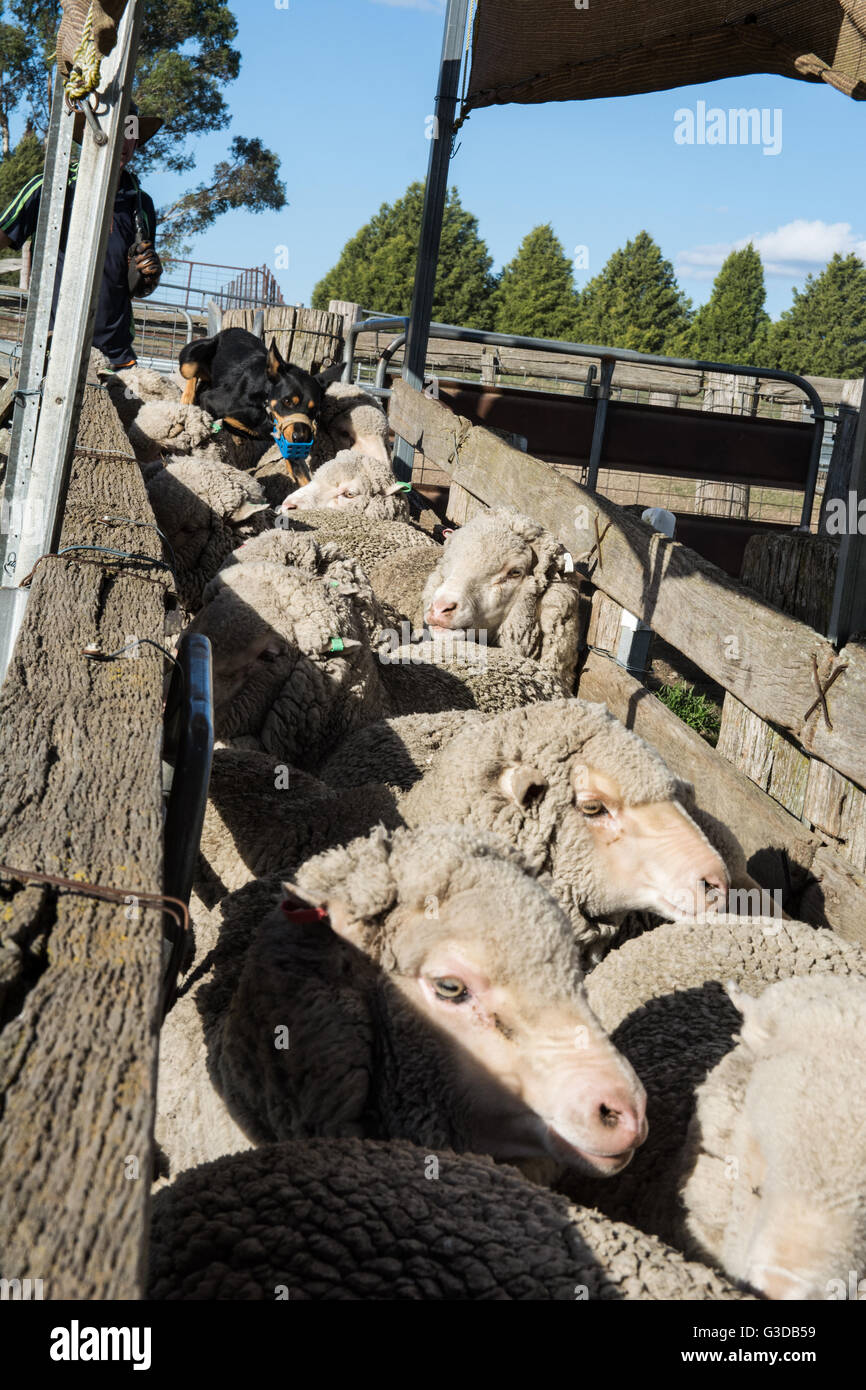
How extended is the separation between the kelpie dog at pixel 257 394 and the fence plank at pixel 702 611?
2199 mm

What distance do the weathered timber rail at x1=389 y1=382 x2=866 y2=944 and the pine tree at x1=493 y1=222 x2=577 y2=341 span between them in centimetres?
5353

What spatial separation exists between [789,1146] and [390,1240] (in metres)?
0.66

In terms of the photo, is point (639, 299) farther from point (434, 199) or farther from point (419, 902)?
point (419, 902)

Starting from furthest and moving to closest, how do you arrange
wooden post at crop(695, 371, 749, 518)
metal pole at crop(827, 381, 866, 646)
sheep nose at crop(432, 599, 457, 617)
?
wooden post at crop(695, 371, 749, 518) < sheep nose at crop(432, 599, 457, 617) < metal pole at crop(827, 381, 866, 646)

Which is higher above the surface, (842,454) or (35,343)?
(842,454)

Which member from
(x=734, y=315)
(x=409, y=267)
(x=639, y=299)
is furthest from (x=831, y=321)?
(x=409, y=267)

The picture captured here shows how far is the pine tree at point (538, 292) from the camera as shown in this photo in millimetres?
57500

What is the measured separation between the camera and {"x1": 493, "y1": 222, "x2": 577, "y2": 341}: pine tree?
189 feet

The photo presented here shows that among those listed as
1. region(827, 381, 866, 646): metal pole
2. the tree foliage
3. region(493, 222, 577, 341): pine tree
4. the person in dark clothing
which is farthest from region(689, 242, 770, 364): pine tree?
region(827, 381, 866, 646): metal pole

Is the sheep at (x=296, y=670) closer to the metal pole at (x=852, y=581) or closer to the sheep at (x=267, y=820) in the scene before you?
the sheep at (x=267, y=820)

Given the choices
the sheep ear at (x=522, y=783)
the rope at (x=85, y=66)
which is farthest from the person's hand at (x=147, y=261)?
the sheep ear at (x=522, y=783)

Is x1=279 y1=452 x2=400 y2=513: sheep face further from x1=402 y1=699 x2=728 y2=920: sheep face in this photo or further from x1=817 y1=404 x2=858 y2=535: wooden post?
x1=402 y1=699 x2=728 y2=920: sheep face

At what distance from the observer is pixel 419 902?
2.09m
